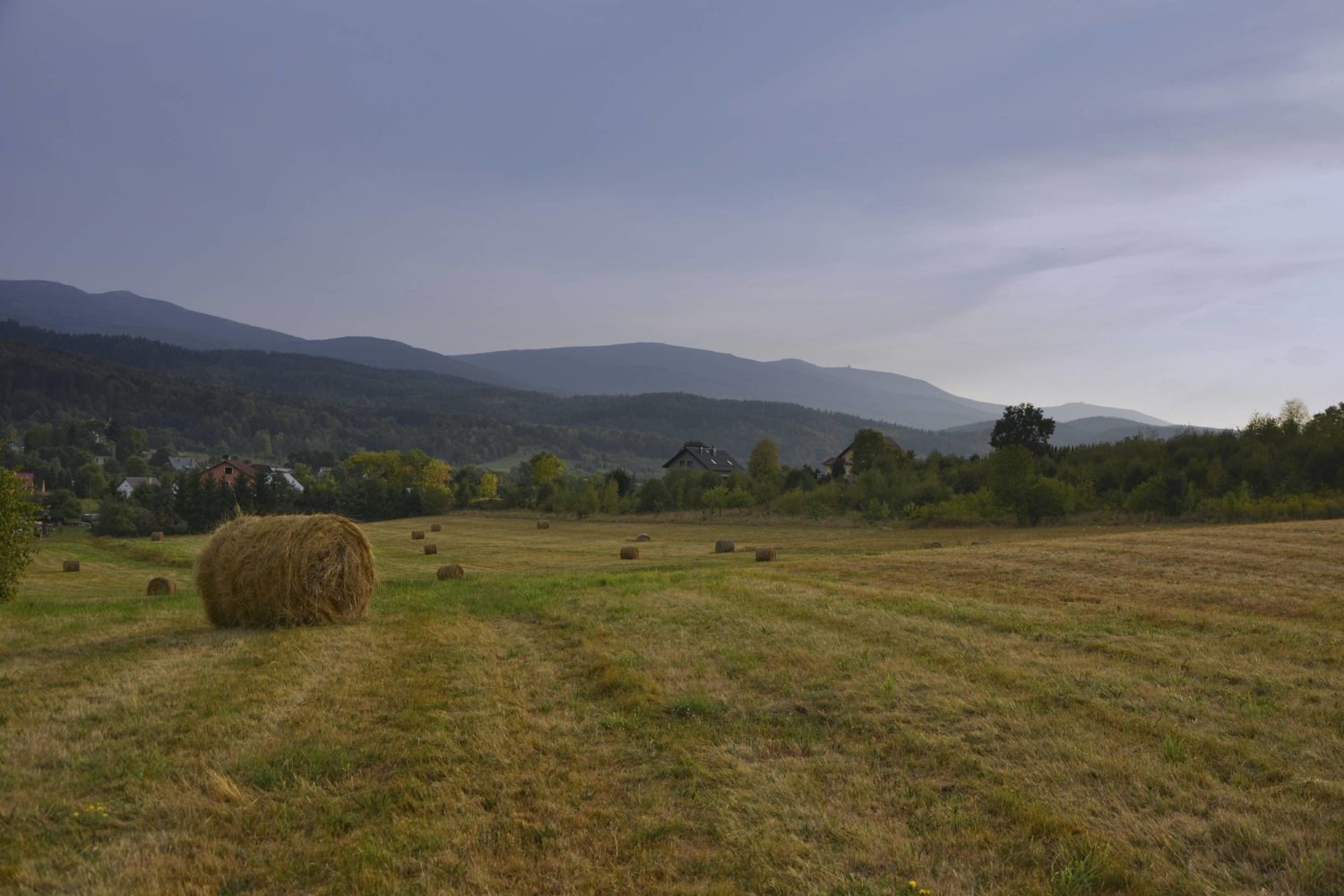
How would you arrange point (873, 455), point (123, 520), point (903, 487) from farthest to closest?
point (123, 520) < point (873, 455) < point (903, 487)

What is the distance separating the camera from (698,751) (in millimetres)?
6898

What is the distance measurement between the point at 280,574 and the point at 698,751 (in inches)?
399

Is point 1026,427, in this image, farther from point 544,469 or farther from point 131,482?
point 131,482

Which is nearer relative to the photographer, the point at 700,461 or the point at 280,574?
the point at 280,574

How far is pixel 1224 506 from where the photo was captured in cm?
3325

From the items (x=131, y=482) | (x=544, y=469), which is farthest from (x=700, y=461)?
(x=131, y=482)

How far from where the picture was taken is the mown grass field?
16.1 ft

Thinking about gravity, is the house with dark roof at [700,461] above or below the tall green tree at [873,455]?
below

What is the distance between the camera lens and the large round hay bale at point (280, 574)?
1405 cm

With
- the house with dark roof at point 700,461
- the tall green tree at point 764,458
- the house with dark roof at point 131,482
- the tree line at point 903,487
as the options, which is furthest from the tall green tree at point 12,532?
the house with dark roof at point 131,482

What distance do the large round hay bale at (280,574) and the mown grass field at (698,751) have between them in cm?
63

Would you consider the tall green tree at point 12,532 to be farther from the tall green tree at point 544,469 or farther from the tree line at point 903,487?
the tall green tree at point 544,469

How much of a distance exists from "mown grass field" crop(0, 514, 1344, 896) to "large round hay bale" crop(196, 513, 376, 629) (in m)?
0.63

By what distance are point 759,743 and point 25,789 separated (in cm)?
580
